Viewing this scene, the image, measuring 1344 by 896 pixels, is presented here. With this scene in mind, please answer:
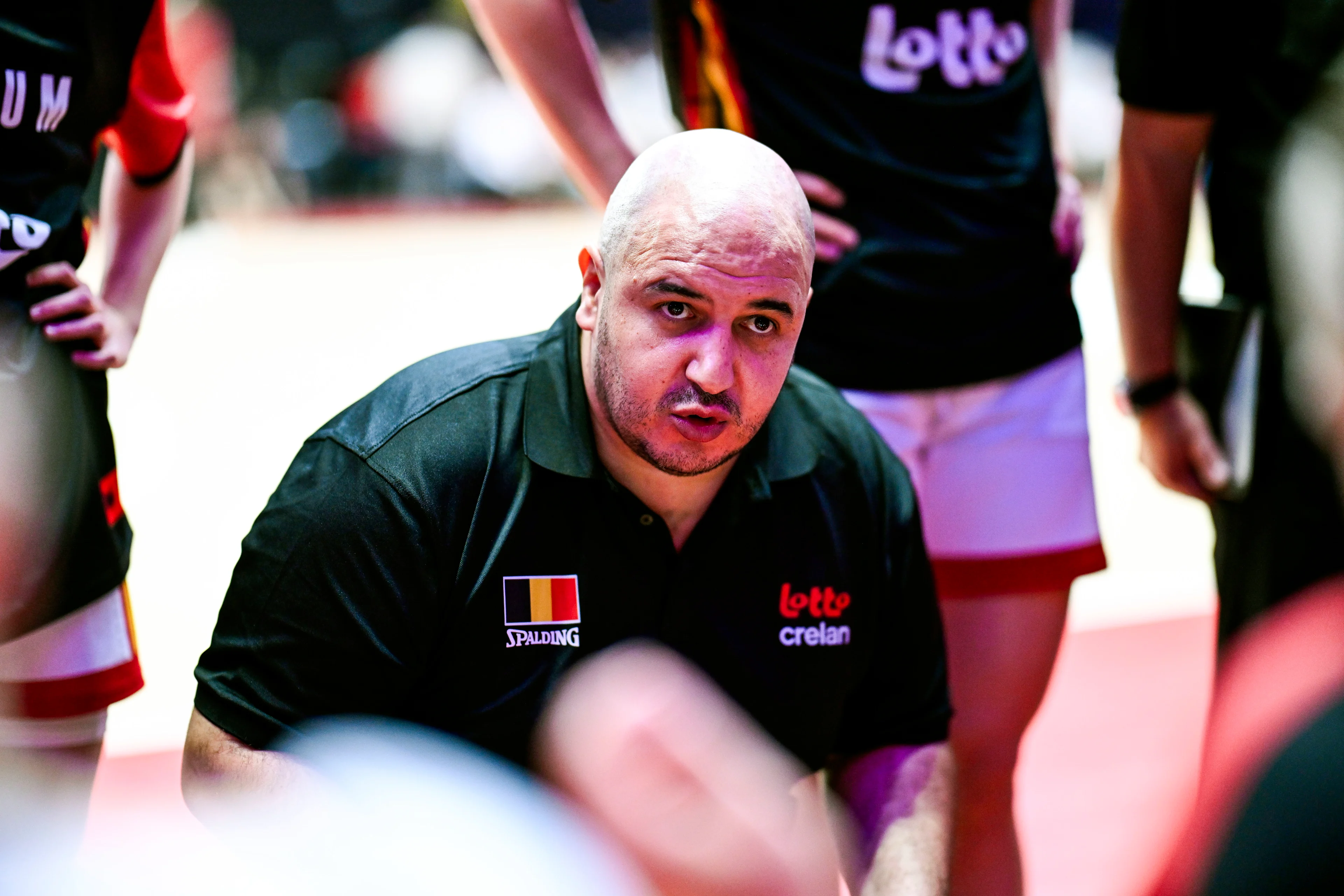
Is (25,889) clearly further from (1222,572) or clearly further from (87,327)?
(1222,572)

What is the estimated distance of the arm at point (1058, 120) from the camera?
97.7 inches

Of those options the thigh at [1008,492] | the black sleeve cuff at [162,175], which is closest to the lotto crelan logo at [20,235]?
the black sleeve cuff at [162,175]

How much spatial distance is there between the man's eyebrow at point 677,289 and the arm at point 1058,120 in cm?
97

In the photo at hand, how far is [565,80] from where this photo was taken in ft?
7.62

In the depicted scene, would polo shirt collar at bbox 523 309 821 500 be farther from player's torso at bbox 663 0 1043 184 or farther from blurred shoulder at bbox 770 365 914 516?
player's torso at bbox 663 0 1043 184

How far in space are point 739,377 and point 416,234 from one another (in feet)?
47.8

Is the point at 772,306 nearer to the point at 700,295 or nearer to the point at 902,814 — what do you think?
the point at 700,295

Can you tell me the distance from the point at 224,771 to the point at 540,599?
16.7 inches

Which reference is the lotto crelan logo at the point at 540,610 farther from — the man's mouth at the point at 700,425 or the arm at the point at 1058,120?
the arm at the point at 1058,120

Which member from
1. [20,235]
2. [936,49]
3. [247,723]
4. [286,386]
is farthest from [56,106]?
[286,386]

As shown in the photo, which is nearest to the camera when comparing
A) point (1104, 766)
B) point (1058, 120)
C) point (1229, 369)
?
point (1229, 369)

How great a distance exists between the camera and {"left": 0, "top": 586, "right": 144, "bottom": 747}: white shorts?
195 centimetres

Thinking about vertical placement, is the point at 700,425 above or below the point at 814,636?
above

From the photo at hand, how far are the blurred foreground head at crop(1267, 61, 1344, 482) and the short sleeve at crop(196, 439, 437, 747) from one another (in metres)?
1.03
